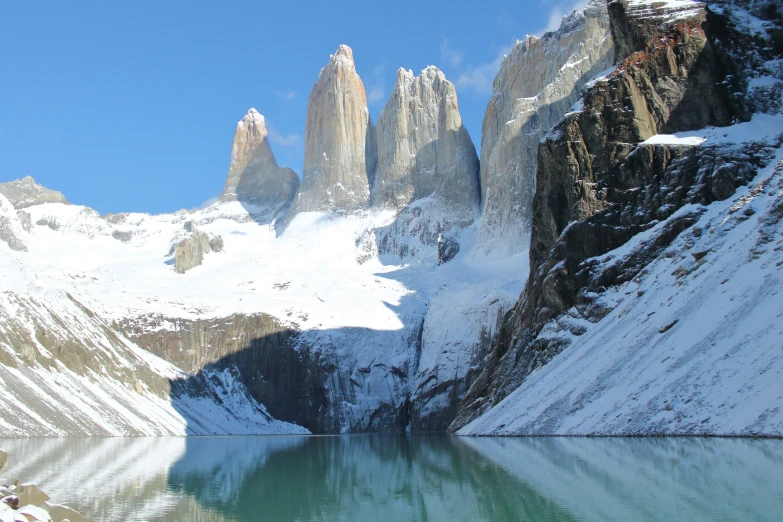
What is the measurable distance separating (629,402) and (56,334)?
276 ft

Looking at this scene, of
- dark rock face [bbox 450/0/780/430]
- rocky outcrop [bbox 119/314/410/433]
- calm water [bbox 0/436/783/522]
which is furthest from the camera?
rocky outcrop [bbox 119/314/410/433]

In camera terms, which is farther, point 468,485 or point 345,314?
point 345,314

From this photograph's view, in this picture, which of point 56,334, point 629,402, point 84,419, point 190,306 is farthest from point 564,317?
point 190,306

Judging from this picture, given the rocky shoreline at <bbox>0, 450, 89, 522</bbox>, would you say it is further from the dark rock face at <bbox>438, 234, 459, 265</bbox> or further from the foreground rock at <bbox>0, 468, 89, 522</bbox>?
the dark rock face at <bbox>438, 234, 459, 265</bbox>

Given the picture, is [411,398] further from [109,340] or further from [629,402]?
[629,402]

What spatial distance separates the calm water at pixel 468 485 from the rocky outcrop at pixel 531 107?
108776mm

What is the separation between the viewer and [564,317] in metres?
79.5

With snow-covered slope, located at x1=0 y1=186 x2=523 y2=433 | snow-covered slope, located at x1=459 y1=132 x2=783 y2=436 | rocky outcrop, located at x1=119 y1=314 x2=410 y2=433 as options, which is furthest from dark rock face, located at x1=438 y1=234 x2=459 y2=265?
snow-covered slope, located at x1=459 y1=132 x2=783 y2=436

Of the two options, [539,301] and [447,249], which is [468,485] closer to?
[539,301]

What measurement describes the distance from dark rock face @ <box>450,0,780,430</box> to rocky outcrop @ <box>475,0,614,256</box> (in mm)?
55529

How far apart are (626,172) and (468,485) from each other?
192 feet

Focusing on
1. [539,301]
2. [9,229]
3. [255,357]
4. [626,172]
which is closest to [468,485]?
[539,301]

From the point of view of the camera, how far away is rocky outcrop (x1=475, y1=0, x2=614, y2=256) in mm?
152000

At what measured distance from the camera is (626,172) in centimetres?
8369
